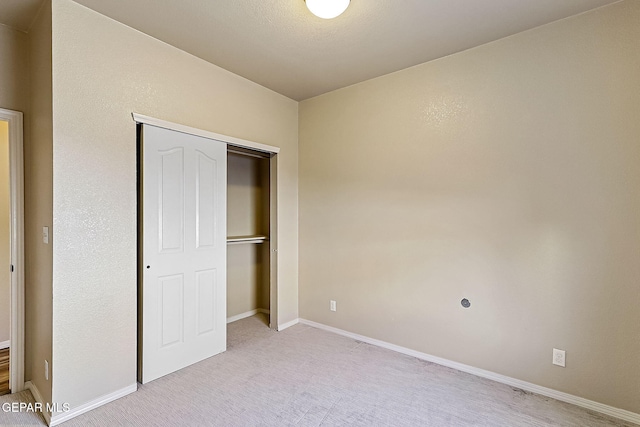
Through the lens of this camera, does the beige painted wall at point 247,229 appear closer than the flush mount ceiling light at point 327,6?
No

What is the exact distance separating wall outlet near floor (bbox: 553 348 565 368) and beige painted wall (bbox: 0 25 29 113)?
4.44 meters

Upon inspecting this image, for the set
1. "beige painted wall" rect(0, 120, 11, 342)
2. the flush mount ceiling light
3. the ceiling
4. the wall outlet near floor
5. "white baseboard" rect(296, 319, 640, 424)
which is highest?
the ceiling

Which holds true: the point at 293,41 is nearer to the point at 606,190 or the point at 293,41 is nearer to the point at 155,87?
the point at 155,87

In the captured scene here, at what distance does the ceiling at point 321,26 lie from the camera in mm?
2043

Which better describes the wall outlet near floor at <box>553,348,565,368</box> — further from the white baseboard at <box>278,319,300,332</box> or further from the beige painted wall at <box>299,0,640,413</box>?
the white baseboard at <box>278,319,300,332</box>

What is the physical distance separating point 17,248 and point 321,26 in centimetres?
288

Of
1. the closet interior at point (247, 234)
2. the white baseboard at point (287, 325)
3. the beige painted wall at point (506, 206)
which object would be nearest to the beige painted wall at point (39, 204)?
the closet interior at point (247, 234)

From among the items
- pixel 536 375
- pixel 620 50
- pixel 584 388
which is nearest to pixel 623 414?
pixel 584 388

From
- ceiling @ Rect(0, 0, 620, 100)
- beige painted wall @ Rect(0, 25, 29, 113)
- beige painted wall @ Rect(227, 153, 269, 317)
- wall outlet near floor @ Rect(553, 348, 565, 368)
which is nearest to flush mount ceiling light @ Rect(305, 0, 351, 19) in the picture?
ceiling @ Rect(0, 0, 620, 100)

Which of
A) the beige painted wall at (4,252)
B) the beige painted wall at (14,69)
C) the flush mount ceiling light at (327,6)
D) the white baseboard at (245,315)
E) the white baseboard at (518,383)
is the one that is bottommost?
the white baseboard at (245,315)

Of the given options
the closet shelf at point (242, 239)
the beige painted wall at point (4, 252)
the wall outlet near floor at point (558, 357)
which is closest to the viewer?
the wall outlet near floor at point (558, 357)

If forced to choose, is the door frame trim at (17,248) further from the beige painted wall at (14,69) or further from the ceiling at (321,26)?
the ceiling at (321,26)

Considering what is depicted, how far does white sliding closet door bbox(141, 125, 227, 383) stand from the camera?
7.98ft

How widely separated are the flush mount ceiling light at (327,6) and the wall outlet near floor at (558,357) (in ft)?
9.30
